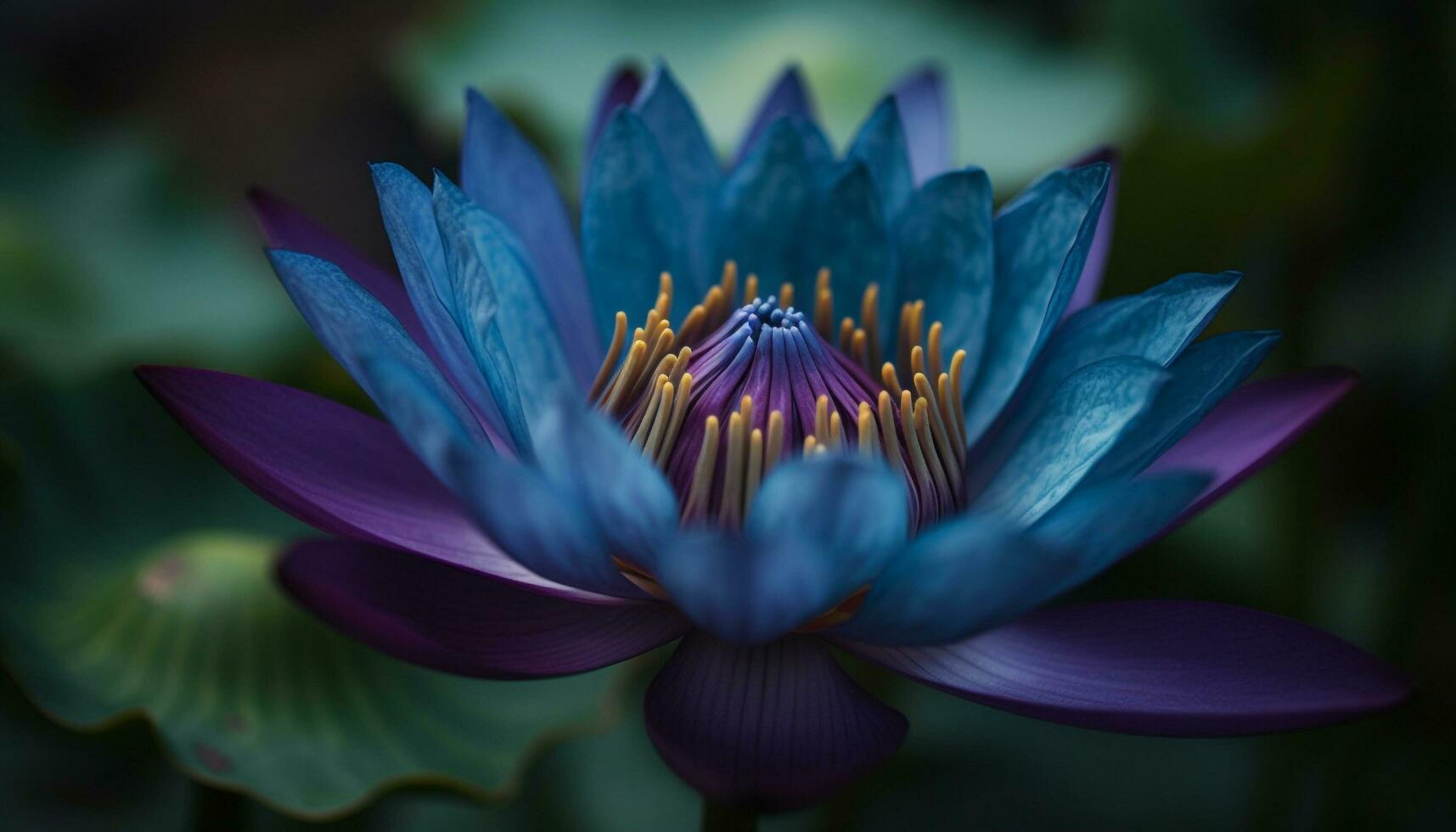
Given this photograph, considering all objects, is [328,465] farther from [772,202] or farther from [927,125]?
[927,125]

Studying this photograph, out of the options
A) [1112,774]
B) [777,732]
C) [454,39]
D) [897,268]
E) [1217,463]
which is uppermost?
[454,39]

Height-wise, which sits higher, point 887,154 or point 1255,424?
point 887,154

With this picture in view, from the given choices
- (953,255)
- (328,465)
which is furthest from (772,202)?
(328,465)

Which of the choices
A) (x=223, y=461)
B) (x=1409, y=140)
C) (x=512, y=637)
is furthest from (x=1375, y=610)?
(x=223, y=461)

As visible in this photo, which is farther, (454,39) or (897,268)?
(454,39)

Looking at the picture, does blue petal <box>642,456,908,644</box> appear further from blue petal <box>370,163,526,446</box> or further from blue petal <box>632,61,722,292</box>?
blue petal <box>632,61,722,292</box>

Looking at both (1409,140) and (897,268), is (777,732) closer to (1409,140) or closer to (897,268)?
(897,268)

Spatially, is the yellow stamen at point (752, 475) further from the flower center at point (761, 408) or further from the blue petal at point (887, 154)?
the blue petal at point (887, 154)
